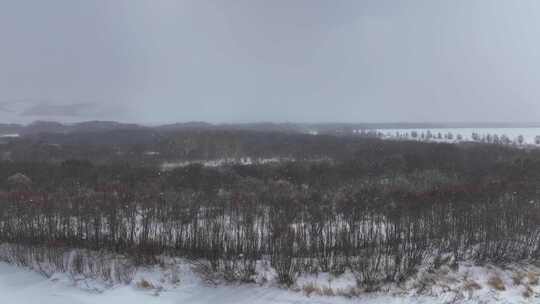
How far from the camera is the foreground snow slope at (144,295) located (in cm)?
579

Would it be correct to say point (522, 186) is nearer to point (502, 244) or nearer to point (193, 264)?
point (502, 244)

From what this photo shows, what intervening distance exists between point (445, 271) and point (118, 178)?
14.1m

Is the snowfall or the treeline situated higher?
the treeline

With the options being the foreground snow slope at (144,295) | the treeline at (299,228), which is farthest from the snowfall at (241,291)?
the treeline at (299,228)

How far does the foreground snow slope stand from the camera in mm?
5793

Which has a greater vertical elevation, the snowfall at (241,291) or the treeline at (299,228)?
the treeline at (299,228)

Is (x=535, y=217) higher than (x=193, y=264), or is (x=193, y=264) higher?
(x=535, y=217)

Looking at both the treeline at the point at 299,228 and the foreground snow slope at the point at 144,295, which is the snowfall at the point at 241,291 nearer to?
the foreground snow slope at the point at 144,295

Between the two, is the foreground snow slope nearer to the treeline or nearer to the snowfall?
the snowfall

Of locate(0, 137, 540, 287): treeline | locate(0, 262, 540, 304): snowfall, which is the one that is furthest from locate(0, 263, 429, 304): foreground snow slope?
locate(0, 137, 540, 287): treeline

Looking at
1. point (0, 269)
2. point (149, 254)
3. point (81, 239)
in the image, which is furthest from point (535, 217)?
point (0, 269)

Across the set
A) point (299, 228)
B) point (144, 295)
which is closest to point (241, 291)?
point (144, 295)

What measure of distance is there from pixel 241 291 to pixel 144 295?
1524 millimetres

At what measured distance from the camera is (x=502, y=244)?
7414mm
